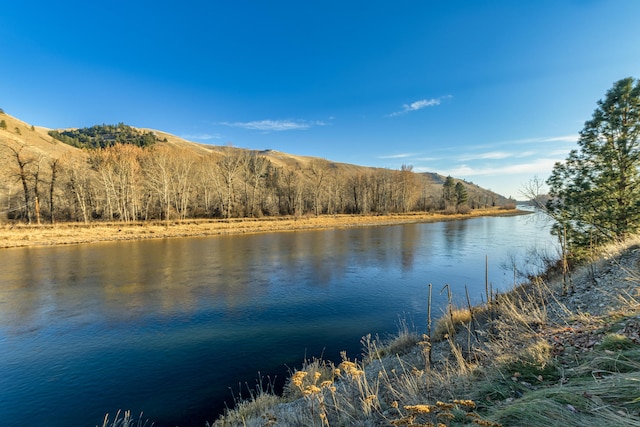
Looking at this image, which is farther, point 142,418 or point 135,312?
point 135,312

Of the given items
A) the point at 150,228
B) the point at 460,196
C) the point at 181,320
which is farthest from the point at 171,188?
the point at 460,196

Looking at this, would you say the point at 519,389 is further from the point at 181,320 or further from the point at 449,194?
the point at 449,194

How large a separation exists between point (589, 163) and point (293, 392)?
659 inches

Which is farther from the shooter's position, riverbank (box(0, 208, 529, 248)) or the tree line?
the tree line

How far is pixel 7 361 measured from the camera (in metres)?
9.52

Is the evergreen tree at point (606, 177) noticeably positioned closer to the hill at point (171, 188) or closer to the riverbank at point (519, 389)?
the riverbank at point (519, 389)

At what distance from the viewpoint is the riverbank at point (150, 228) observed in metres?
34.0

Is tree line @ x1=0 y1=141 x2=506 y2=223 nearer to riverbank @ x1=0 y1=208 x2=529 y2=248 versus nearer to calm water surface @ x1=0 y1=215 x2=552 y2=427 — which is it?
riverbank @ x1=0 y1=208 x2=529 y2=248

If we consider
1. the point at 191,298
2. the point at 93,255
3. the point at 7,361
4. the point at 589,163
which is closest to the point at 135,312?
the point at 191,298

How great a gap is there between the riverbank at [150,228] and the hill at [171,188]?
18.7 ft

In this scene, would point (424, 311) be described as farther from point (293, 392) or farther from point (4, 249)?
point (4, 249)

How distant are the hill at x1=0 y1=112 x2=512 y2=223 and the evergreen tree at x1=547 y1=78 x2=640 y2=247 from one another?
176ft

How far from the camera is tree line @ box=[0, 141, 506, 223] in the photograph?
157 feet

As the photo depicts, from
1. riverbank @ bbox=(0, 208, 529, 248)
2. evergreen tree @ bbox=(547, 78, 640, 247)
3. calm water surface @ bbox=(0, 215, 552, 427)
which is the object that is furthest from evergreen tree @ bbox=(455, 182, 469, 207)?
evergreen tree @ bbox=(547, 78, 640, 247)
